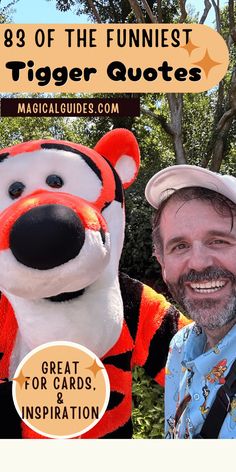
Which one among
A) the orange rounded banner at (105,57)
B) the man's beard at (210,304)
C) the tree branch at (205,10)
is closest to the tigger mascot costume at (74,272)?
the orange rounded banner at (105,57)

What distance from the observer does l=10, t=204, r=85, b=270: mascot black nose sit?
1114 mm

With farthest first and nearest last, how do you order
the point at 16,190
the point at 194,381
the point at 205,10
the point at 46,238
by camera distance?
the point at 205,10
the point at 16,190
the point at 46,238
the point at 194,381

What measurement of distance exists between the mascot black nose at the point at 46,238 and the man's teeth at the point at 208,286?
28 cm

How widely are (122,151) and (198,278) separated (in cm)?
67

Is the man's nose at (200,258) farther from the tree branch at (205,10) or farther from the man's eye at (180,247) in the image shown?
the tree branch at (205,10)

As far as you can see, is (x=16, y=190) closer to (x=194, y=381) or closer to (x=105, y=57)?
(x=105, y=57)

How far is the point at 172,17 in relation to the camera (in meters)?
4.25

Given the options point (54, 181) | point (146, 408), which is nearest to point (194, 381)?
point (54, 181)

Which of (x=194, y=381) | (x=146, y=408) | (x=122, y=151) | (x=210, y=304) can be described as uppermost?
(x=122, y=151)

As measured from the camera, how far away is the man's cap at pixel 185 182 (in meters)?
0.95

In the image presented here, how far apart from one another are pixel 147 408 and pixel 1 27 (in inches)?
46.7

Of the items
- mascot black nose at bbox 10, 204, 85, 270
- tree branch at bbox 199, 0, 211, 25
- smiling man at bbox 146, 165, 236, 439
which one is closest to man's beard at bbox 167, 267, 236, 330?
smiling man at bbox 146, 165, 236, 439

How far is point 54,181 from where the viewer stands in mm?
1325

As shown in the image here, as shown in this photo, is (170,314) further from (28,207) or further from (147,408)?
(28,207)
